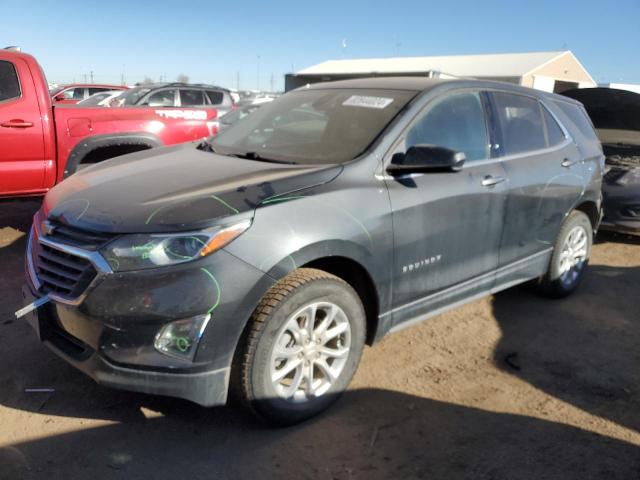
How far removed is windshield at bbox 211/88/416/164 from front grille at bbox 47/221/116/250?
1173 millimetres

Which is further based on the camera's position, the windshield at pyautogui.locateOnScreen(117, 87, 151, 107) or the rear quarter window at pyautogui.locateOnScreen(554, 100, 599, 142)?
the windshield at pyautogui.locateOnScreen(117, 87, 151, 107)

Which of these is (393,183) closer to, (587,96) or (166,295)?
(166,295)

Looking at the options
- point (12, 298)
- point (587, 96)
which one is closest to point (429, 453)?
point (12, 298)

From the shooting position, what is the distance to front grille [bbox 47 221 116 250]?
2402mm

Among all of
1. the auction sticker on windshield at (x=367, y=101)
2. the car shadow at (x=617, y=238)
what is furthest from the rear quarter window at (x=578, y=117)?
the car shadow at (x=617, y=238)

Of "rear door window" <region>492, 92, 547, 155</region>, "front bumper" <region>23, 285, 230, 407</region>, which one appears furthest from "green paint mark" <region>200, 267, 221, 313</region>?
"rear door window" <region>492, 92, 547, 155</region>

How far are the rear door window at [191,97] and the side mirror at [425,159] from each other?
32.0ft

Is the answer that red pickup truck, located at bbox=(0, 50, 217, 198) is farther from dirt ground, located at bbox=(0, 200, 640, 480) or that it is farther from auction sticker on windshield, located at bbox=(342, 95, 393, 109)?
auction sticker on windshield, located at bbox=(342, 95, 393, 109)

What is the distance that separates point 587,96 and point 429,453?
6.50 meters

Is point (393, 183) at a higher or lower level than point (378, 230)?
higher

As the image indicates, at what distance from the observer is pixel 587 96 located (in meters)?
7.46

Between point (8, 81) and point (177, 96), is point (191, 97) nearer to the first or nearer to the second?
point (177, 96)

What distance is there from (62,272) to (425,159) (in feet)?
6.39

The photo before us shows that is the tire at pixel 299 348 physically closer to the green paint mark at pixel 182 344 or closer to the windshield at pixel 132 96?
the green paint mark at pixel 182 344
